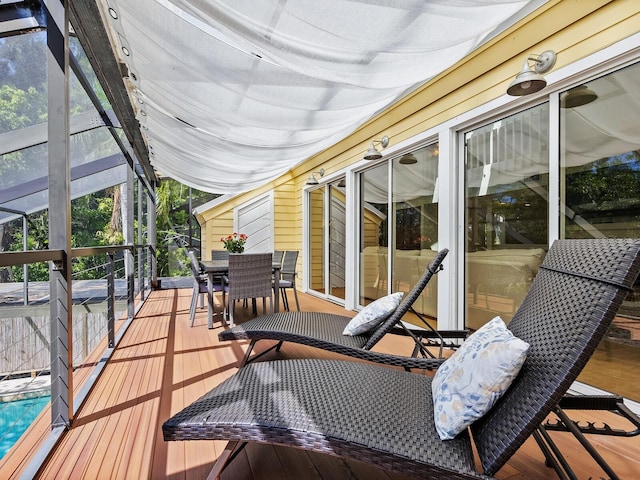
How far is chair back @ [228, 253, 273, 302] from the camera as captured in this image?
3897mm

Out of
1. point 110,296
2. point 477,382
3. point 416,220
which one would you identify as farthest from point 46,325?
point 477,382

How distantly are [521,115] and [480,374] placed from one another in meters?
2.47

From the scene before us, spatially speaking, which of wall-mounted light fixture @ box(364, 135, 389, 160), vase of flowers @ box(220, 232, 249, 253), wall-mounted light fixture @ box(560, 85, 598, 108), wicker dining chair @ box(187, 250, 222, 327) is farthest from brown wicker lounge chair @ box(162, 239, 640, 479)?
vase of flowers @ box(220, 232, 249, 253)

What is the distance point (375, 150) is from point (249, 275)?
2.11m

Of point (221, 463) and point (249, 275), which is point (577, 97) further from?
point (249, 275)

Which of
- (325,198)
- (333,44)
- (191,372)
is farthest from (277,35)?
(325,198)

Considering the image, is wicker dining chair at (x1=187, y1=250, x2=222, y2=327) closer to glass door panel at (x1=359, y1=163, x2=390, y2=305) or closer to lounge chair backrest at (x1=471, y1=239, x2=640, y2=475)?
glass door panel at (x1=359, y1=163, x2=390, y2=305)

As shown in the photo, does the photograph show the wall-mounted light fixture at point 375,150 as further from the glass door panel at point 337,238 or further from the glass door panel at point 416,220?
the glass door panel at point 337,238

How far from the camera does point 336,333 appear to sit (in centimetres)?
263

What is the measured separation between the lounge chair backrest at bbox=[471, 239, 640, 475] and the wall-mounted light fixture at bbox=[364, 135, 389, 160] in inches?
118

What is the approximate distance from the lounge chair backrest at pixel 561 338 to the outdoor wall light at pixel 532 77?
1.40 m

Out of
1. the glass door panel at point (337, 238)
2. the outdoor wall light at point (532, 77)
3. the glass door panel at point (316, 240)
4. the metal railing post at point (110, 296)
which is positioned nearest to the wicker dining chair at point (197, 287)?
the metal railing post at point (110, 296)

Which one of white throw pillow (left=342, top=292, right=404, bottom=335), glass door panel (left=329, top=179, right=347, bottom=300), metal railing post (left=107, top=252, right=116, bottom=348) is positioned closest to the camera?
white throw pillow (left=342, top=292, right=404, bottom=335)

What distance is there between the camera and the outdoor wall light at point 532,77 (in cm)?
224
